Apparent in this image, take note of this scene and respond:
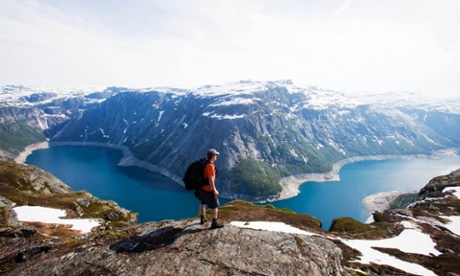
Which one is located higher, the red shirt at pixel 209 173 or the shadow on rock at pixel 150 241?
the red shirt at pixel 209 173

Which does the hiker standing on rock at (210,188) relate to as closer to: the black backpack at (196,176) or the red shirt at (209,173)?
the red shirt at (209,173)

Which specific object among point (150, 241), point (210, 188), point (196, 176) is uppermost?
point (196, 176)

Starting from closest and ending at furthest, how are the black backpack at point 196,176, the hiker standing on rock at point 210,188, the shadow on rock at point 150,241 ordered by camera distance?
the shadow on rock at point 150,241, the hiker standing on rock at point 210,188, the black backpack at point 196,176

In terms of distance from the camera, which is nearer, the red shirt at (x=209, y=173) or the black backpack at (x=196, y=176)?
the red shirt at (x=209, y=173)

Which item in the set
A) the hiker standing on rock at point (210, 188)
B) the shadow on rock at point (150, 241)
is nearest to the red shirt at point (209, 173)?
the hiker standing on rock at point (210, 188)

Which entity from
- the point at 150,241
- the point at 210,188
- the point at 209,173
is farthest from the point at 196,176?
the point at 150,241

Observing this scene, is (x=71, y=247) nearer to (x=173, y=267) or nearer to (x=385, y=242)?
(x=173, y=267)

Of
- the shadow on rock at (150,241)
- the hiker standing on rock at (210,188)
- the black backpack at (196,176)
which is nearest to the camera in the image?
the shadow on rock at (150,241)

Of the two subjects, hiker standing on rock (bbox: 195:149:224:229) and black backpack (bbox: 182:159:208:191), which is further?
black backpack (bbox: 182:159:208:191)

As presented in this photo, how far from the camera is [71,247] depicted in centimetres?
1667

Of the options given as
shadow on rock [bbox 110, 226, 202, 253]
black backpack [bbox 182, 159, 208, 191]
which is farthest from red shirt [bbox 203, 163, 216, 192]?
shadow on rock [bbox 110, 226, 202, 253]

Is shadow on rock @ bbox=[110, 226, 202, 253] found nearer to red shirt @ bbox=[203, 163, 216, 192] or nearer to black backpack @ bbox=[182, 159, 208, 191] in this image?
red shirt @ bbox=[203, 163, 216, 192]

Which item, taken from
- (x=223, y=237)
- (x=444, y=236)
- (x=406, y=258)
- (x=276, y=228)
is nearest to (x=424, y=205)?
(x=444, y=236)

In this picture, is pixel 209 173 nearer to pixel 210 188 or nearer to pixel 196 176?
pixel 196 176
